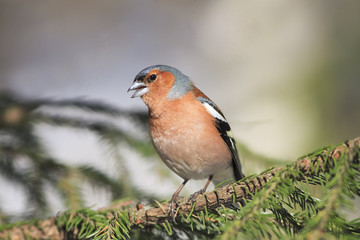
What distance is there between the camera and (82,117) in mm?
3207

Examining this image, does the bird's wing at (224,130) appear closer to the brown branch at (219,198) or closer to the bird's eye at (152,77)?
the bird's eye at (152,77)

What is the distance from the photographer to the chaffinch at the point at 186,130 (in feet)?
8.57

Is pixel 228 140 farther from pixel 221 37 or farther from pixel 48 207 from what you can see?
pixel 221 37

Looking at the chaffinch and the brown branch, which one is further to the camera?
the chaffinch

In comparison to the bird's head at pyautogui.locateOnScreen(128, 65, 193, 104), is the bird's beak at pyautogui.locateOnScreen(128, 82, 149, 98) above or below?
below

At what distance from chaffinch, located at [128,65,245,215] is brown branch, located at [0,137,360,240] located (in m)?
0.57

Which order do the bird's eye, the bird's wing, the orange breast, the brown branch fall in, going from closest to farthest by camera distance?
the brown branch, the orange breast, the bird's wing, the bird's eye

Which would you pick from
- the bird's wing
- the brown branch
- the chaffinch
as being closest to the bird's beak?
the chaffinch

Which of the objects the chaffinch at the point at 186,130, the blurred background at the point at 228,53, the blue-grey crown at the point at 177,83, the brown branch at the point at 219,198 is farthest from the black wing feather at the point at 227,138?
the blurred background at the point at 228,53

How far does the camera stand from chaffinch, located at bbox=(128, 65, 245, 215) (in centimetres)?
261

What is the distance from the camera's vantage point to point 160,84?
296cm

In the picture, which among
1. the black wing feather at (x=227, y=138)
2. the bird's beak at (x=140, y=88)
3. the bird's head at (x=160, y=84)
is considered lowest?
the black wing feather at (x=227, y=138)

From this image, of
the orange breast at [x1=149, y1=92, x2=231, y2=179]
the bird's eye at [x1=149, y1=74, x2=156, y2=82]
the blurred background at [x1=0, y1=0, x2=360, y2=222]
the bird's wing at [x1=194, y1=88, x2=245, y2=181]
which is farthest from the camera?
the blurred background at [x1=0, y1=0, x2=360, y2=222]

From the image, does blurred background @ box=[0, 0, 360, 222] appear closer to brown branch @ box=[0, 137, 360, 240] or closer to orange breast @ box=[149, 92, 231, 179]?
orange breast @ box=[149, 92, 231, 179]
